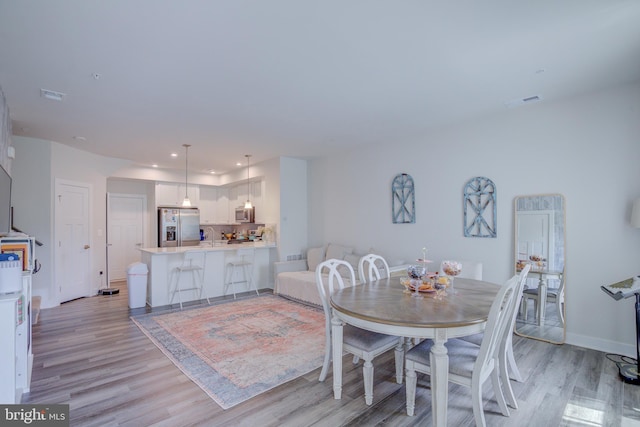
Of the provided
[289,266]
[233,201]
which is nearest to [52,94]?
[289,266]

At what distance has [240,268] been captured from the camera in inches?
240

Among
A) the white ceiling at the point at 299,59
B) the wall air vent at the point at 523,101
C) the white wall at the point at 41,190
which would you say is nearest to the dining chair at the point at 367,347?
the white ceiling at the point at 299,59

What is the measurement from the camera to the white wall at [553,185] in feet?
10.5

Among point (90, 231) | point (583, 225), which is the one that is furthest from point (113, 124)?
point (583, 225)

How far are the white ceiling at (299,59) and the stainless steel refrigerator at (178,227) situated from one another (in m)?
3.25

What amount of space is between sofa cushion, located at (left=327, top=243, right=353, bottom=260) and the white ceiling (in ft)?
7.48

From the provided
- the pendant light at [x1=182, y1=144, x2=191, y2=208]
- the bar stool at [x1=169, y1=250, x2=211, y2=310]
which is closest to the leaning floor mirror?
the bar stool at [x1=169, y1=250, x2=211, y2=310]

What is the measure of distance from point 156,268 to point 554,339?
18.3ft

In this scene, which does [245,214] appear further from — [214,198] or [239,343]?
[239,343]

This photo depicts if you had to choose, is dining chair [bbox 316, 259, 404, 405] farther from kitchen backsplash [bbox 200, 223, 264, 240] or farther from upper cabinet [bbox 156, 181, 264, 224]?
kitchen backsplash [bbox 200, 223, 264, 240]

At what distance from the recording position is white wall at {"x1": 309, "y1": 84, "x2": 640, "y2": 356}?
10.5 ft

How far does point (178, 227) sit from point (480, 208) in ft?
21.1

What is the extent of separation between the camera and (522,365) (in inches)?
118

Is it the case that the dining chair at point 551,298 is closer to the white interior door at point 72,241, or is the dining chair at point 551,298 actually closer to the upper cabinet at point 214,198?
the upper cabinet at point 214,198
